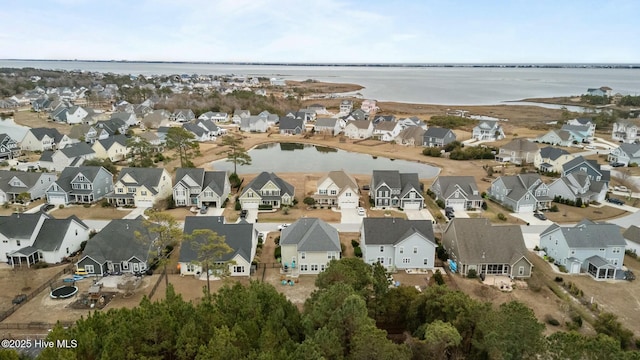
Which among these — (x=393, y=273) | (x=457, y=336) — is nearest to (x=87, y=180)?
(x=393, y=273)

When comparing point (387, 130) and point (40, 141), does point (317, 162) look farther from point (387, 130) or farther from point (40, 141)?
point (40, 141)

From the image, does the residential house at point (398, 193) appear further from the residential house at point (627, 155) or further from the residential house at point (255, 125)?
the residential house at point (255, 125)

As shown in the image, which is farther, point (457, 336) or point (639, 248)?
point (639, 248)

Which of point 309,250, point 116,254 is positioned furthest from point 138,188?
point 309,250

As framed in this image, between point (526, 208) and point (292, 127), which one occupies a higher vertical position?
point (292, 127)

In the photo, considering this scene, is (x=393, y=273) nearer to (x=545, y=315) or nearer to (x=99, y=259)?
(x=545, y=315)

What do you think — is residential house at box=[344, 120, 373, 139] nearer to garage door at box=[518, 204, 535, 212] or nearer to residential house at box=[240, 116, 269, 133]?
residential house at box=[240, 116, 269, 133]
